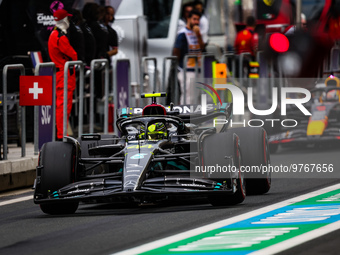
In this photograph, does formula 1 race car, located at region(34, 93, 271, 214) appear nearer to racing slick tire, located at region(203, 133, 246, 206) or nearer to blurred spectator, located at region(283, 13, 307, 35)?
racing slick tire, located at region(203, 133, 246, 206)

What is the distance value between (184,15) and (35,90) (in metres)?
8.04

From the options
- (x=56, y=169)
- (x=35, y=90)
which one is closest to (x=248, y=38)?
(x=35, y=90)

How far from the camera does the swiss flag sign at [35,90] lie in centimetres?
1433

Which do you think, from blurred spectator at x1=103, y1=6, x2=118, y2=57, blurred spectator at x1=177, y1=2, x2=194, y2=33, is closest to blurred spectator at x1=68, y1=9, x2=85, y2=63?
blurred spectator at x1=103, y1=6, x2=118, y2=57

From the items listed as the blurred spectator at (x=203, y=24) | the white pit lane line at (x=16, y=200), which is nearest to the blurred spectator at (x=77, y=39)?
the blurred spectator at (x=203, y=24)

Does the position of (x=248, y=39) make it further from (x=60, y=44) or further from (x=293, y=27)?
(x=60, y=44)

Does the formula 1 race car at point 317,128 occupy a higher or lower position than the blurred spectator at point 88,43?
lower

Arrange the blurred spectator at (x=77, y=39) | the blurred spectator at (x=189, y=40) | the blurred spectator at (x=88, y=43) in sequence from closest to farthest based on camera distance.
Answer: the blurred spectator at (x=77, y=39) → the blurred spectator at (x=88, y=43) → the blurred spectator at (x=189, y=40)

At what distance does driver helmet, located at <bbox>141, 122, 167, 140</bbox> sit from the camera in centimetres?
1119

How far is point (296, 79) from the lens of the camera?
70.0 feet

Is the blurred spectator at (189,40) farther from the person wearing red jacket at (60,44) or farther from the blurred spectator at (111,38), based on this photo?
the person wearing red jacket at (60,44)

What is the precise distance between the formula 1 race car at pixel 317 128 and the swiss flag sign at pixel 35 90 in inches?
195

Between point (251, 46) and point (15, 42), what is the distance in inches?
259

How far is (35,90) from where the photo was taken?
1452 centimetres
